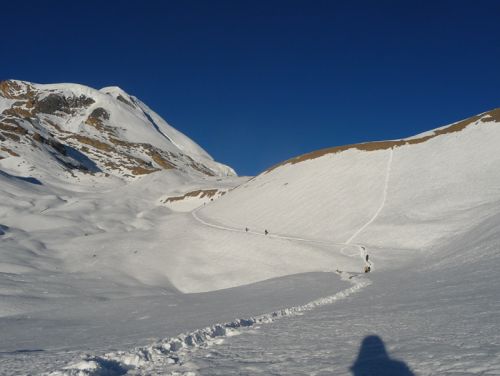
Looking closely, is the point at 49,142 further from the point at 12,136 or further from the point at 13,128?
the point at 12,136

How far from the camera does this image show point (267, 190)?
192ft

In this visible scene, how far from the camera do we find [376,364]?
6754 millimetres

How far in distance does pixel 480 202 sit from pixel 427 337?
33386mm

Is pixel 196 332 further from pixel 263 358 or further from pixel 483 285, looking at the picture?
pixel 483 285

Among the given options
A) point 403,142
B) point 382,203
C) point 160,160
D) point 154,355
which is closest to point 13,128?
point 160,160

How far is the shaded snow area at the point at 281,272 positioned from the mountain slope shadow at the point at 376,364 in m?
0.04

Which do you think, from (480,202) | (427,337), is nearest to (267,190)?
(480,202)

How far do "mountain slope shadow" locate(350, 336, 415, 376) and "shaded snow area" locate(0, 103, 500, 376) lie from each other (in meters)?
0.04

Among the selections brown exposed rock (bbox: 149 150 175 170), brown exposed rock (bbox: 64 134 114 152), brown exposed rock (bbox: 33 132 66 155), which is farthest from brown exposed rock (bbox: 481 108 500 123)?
brown exposed rock (bbox: 64 134 114 152)

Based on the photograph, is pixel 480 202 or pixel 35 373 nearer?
pixel 35 373

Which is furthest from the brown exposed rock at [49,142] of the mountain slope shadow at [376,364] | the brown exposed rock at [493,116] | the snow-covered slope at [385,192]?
the mountain slope shadow at [376,364]

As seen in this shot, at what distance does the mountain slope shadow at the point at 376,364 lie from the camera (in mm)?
6297

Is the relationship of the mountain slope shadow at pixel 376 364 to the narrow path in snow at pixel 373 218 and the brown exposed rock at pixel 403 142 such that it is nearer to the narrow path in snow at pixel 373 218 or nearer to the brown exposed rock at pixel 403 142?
the narrow path in snow at pixel 373 218

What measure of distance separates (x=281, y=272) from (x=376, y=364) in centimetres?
2580
